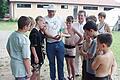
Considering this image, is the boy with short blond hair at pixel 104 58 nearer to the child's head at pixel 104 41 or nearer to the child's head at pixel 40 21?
the child's head at pixel 104 41

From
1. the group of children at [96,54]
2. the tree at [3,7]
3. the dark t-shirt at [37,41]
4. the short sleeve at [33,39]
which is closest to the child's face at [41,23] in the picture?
the dark t-shirt at [37,41]

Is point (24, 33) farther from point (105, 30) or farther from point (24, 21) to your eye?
point (105, 30)

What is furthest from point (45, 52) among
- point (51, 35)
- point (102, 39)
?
point (102, 39)

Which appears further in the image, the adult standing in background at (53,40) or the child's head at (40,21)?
the adult standing in background at (53,40)

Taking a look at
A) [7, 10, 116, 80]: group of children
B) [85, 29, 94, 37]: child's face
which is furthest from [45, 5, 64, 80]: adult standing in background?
[85, 29, 94, 37]: child's face

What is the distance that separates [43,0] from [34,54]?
37068 millimetres

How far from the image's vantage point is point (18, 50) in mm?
4516

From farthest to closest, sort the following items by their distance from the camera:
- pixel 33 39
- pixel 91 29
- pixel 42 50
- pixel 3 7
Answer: pixel 3 7, pixel 42 50, pixel 33 39, pixel 91 29

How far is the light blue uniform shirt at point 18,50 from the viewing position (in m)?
4.43

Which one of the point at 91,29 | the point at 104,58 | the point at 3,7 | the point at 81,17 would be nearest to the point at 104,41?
the point at 104,58

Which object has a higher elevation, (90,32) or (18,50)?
(90,32)

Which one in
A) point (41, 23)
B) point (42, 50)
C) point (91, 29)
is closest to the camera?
point (91, 29)

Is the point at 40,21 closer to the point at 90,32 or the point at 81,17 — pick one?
the point at 81,17

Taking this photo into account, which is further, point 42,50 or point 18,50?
point 42,50
